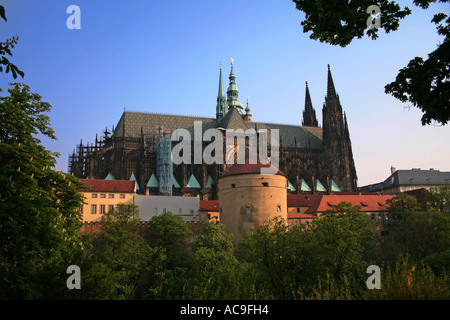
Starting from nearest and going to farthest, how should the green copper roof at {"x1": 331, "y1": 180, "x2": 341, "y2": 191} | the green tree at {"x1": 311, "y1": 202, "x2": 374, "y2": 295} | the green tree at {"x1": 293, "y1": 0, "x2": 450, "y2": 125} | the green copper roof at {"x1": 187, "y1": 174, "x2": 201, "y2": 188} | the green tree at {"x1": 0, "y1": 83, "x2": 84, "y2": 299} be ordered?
the green tree at {"x1": 293, "y1": 0, "x2": 450, "y2": 125} < the green tree at {"x1": 0, "y1": 83, "x2": 84, "y2": 299} < the green tree at {"x1": 311, "y1": 202, "x2": 374, "y2": 295} < the green copper roof at {"x1": 187, "y1": 174, "x2": 201, "y2": 188} < the green copper roof at {"x1": 331, "y1": 180, "x2": 341, "y2": 191}

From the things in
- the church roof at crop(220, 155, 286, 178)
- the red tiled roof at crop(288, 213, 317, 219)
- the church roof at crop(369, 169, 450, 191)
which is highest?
the church roof at crop(369, 169, 450, 191)

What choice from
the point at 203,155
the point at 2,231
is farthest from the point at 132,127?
the point at 2,231

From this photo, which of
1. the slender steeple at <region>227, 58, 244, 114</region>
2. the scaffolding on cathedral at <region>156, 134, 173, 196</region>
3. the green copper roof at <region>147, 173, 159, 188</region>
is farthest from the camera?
the slender steeple at <region>227, 58, 244, 114</region>

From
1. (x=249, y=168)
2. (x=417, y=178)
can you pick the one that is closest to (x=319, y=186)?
(x=417, y=178)

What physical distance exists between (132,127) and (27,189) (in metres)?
69.4

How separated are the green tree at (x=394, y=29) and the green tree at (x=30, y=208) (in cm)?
1460

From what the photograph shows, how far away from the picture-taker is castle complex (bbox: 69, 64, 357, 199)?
77875 millimetres

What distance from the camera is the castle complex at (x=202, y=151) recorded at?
77.9 meters

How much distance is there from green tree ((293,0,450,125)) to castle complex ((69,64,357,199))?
187 feet

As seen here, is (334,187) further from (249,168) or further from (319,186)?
(249,168)

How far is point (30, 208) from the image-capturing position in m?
19.0

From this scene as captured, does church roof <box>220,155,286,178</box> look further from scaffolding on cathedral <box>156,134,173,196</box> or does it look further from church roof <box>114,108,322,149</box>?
church roof <box>114,108,322,149</box>

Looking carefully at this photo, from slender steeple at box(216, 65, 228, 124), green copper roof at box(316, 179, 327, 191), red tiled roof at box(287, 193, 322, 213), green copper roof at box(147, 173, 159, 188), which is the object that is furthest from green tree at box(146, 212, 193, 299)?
slender steeple at box(216, 65, 228, 124)
